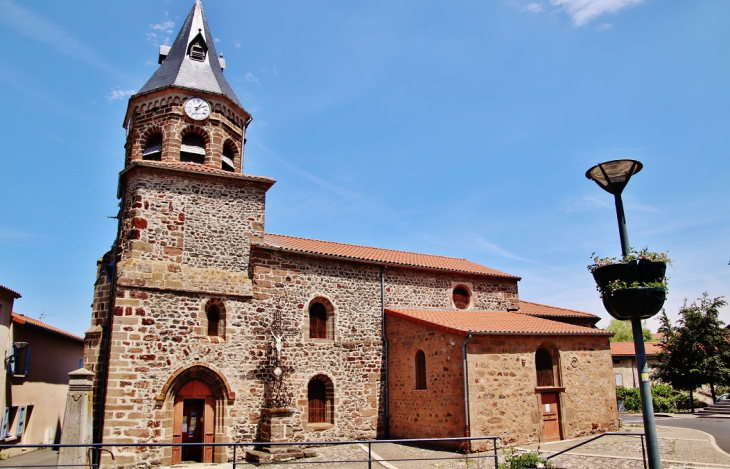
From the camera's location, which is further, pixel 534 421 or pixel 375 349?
pixel 375 349

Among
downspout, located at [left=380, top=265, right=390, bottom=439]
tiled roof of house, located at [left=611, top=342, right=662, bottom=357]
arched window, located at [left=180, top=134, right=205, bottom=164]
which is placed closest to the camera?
arched window, located at [left=180, top=134, right=205, bottom=164]

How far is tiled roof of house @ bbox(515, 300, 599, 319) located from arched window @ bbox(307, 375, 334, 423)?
9.67 metres

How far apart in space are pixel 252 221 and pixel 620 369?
29.7m

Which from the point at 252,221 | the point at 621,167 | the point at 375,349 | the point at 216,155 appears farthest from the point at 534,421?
the point at 216,155

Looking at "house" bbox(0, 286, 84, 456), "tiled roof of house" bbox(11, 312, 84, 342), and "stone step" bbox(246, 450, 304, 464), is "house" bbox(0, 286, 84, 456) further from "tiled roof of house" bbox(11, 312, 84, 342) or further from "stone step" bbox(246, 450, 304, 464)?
"stone step" bbox(246, 450, 304, 464)

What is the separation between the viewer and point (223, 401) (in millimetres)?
14938

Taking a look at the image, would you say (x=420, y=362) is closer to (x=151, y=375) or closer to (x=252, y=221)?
(x=252, y=221)

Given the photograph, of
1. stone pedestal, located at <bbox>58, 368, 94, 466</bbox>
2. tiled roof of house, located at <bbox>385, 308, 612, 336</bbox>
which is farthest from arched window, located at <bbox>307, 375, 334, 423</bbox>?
stone pedestal, located at <bbox>58, 368, 94, 466</bbox>

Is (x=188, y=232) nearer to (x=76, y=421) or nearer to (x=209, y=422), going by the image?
(x=209, y=422)

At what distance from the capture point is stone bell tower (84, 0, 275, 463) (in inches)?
548

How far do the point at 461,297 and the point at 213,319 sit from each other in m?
10.3

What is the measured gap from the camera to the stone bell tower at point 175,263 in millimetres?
13930

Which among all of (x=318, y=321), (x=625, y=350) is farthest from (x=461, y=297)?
(x=625, y=350)

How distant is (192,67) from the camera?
1777 centimetres
